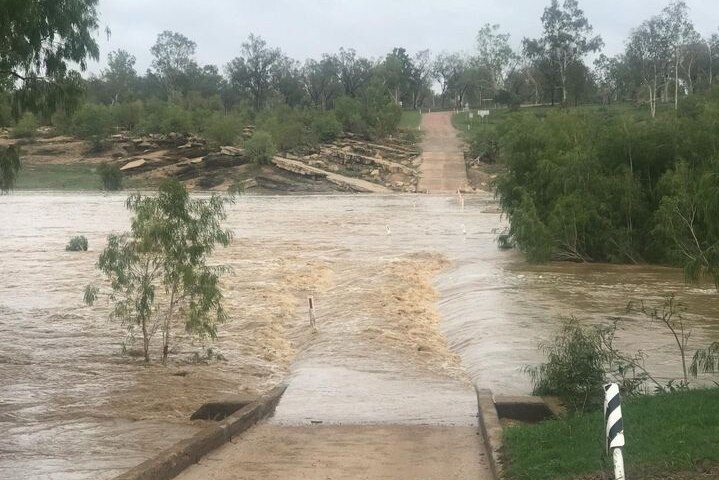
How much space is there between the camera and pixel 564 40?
105 meters

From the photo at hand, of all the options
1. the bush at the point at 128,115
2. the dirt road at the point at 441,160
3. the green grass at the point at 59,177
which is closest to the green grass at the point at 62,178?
the green grass at the point at 59,177

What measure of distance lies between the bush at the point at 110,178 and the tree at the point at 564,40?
164 ft

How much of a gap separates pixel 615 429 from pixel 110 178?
79812 millimetres

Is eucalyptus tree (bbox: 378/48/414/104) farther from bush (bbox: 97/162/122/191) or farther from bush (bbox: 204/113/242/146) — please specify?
bush (bbox: 97/162/122/191)

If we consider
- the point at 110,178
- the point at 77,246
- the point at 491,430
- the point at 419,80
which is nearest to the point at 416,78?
the point at 419,80

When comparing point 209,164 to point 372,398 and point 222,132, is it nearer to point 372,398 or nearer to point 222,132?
point 222,132

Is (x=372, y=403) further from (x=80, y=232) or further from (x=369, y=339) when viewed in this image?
(x=80, y=232)

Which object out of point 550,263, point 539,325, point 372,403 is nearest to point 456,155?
point 550,263

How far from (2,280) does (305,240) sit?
14500 mm

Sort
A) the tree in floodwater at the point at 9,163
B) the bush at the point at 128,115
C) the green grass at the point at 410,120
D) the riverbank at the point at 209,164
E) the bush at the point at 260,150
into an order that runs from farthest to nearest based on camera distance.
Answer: the green grass at the point at 410,120 < the bush at the point at 128,115 < the bush at the point at 260,150 < the riverbank at the point at 209,164 < the tree in floodwater at the point at 9,163

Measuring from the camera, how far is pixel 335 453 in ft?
31.3

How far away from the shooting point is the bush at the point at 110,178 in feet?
268

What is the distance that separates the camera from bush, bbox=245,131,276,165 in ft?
281

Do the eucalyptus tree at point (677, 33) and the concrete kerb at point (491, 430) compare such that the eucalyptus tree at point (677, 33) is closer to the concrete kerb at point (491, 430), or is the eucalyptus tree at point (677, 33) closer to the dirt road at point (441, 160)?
the dirt road at point (441, 160)
